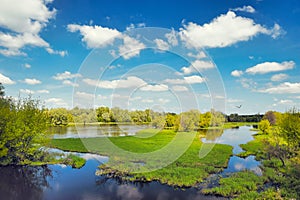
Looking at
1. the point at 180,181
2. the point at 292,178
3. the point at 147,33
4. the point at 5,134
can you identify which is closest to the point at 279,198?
the point at 292,178

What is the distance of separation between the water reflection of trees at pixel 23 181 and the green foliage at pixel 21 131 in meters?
1.51

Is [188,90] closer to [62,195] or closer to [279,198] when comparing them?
[279,198]

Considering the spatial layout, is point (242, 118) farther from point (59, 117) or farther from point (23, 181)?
point (23, 181)

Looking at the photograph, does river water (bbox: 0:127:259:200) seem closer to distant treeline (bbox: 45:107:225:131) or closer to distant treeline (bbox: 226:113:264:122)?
distant treeline (bbox: 45:107:225:131)

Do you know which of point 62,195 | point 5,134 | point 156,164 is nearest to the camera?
point 62,195

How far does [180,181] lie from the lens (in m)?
17.8

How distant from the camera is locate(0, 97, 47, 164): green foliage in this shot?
68.8 feet

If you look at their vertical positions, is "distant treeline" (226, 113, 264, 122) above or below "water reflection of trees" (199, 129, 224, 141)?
above

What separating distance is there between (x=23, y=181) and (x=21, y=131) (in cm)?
555

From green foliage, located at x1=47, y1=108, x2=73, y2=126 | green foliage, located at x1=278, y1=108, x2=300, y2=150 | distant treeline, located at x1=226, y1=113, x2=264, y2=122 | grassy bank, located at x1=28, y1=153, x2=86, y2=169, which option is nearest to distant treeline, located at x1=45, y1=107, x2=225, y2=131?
green foliage, located at x1=47, y1=108, x2=73, y2=126

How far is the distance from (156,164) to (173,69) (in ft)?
30.8

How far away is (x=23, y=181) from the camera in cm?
1816

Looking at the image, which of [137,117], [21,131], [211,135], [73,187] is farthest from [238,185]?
[211,135]

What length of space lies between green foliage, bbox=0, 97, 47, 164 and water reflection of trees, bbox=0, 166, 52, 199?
4.95 ft
